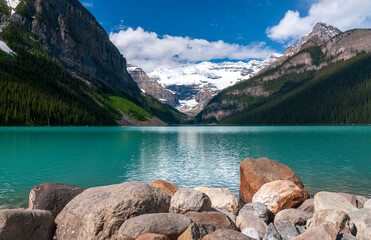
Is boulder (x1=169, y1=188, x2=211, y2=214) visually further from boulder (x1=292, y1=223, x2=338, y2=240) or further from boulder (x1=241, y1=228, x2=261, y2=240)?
boulder (x1=292, y1=223, x2=338, y2=240)

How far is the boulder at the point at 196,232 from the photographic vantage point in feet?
25.9

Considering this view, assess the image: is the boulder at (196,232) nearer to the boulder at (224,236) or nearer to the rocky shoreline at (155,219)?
the rocky shoreline at (155,219)

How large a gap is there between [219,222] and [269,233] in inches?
74.7

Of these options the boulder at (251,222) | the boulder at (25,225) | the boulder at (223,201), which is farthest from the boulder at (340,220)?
the boulder at (25,225)

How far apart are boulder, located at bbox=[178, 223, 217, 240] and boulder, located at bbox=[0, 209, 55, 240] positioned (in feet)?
17.4

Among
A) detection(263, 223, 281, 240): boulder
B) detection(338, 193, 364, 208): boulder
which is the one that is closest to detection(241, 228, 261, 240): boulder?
detection(263, 223, 281, 240): boulder

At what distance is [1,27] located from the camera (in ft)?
648

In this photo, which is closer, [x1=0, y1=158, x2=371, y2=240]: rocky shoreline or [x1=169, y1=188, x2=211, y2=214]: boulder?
[x1=0, y1=158, x2=371, y2=240]: rocky shoreline

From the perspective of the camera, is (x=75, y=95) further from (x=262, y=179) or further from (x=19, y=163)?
(x=262, y=179)

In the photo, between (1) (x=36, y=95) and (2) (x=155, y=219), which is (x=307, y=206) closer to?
(2) (x=155, y=219)

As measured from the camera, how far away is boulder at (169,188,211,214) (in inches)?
430

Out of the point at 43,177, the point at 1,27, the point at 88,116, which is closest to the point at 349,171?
the point at 43,177

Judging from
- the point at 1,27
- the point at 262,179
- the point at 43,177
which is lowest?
the point at 43,177

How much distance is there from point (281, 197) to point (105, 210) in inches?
364
